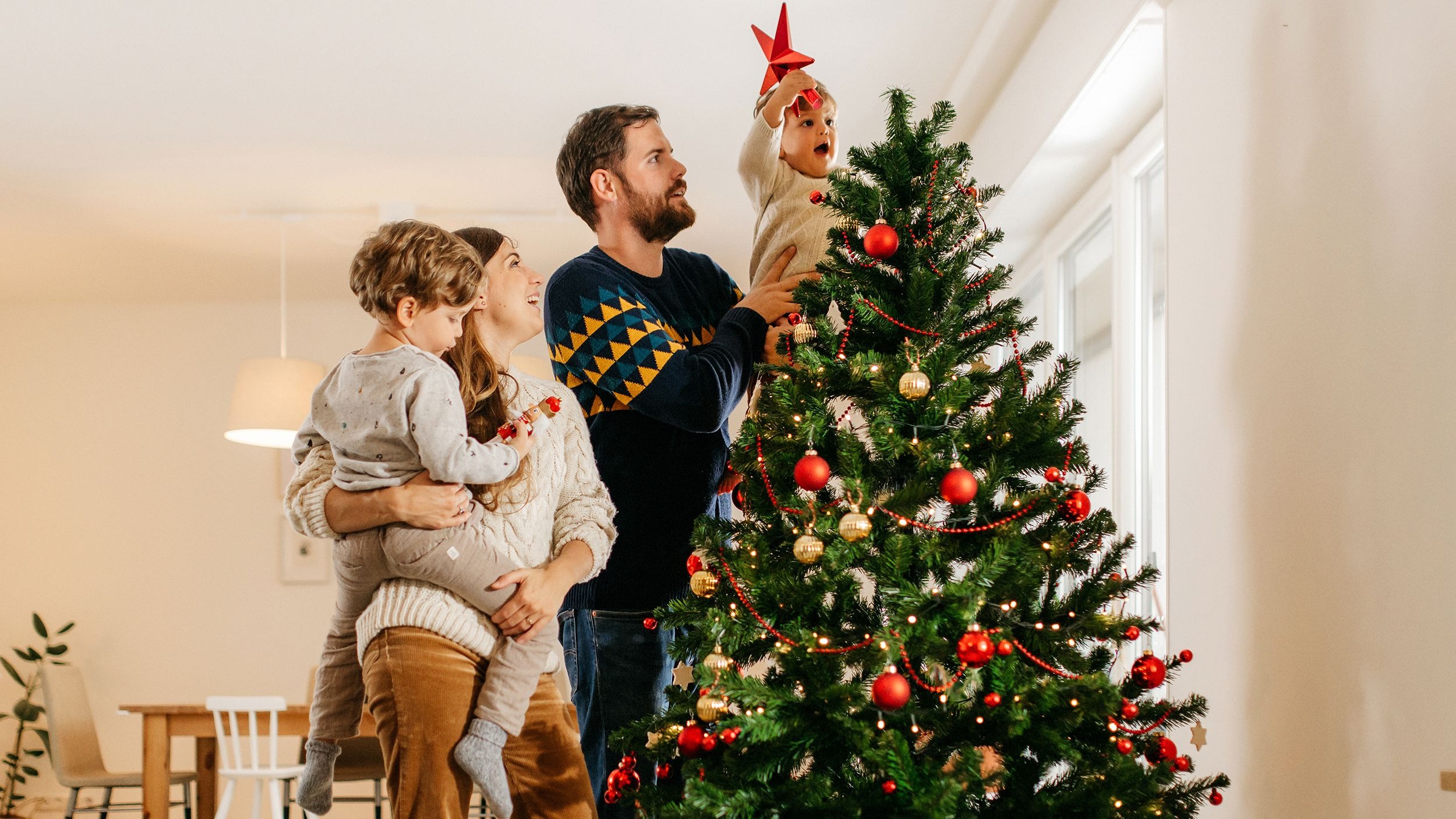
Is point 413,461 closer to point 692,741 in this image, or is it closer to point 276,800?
point 692,741

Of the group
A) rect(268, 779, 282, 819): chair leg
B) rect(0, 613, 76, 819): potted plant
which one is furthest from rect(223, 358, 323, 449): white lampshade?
rect(0, 613, 76, 819): potted plant

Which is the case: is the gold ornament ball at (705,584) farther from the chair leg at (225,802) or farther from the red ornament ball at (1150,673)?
the chair leg at (225,802)

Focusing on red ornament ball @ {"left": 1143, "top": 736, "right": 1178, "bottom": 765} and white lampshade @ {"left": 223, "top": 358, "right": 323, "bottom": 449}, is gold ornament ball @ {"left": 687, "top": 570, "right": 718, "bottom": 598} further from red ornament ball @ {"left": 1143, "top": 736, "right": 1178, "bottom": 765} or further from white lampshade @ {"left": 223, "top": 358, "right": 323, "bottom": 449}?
white lampshade @ {"left": 223, "top": 358, "right": 323, "bottom": 449}

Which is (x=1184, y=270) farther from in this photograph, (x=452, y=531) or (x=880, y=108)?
(x=880, y=108)

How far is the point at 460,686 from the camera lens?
1.42m

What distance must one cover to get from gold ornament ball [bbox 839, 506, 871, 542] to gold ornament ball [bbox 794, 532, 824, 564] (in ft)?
0.09

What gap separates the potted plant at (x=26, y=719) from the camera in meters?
5.34

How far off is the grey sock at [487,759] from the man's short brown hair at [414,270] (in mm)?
542

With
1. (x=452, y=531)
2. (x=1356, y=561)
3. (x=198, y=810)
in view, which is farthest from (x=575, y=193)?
(x=198, y=810)

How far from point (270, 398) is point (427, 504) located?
279cm

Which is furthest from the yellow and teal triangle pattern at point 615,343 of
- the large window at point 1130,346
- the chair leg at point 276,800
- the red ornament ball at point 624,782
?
the chair leg at point 276,800

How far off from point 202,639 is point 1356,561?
5.52 m

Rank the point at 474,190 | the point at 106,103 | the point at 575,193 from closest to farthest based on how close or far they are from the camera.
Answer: the point at 575,193 → the point at 106,103 → the point at 474,190

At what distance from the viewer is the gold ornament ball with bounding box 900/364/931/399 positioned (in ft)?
4.01
